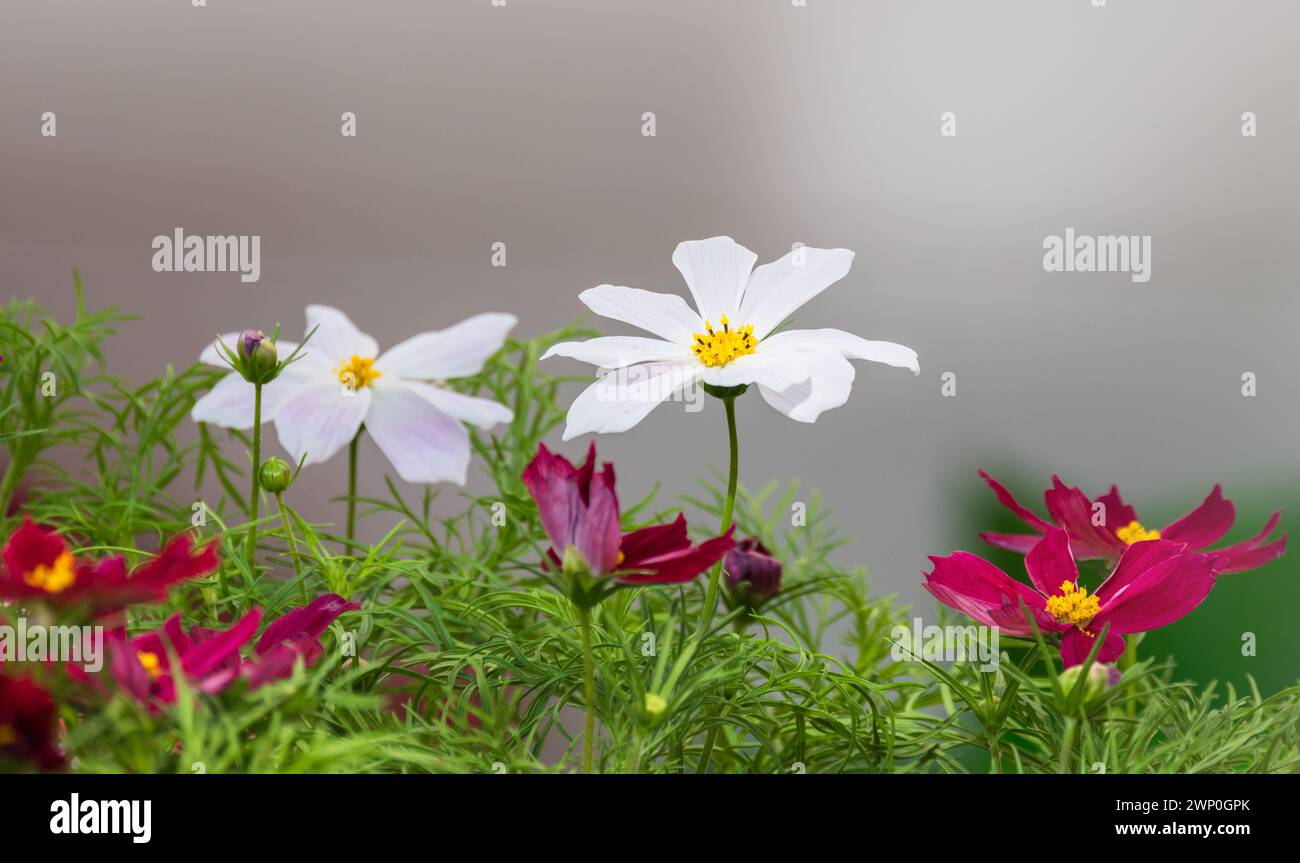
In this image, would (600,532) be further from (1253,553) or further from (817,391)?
(1253,553)

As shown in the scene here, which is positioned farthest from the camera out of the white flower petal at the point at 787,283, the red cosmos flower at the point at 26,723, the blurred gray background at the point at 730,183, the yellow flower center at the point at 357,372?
the blurred gray background at the point at 730,183

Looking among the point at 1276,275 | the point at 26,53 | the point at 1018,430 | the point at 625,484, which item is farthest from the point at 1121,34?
the point at 26,53

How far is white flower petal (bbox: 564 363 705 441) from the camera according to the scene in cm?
26

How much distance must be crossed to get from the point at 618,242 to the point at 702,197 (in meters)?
0.10

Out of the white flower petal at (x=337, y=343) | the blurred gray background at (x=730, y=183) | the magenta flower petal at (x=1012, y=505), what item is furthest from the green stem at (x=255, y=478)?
the blurred gray background at (x=730, y=183)

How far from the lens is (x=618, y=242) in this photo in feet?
3.60

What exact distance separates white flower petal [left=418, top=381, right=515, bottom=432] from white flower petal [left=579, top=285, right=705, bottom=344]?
93mm

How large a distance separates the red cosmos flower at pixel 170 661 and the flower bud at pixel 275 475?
2.6 inches

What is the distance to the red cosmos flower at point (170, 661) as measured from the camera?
0.21 meters

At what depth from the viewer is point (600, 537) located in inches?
9.4

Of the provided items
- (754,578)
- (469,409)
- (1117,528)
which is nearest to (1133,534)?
(1117,528)

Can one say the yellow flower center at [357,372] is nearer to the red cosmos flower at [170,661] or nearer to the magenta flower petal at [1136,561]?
the red cosmos flower at [170,661]
